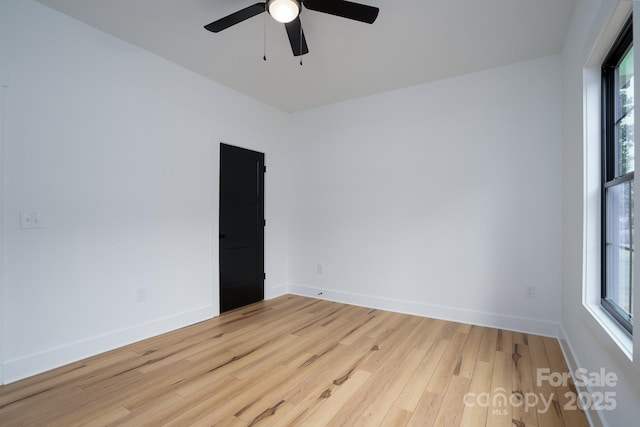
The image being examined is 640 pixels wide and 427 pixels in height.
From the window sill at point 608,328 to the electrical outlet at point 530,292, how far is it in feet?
4.02

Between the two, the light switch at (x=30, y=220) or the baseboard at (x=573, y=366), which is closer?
the baseboard at (x=573, y=366)

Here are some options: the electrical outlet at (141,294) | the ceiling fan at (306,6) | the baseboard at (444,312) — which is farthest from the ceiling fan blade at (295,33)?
the baseboard at (444,312)

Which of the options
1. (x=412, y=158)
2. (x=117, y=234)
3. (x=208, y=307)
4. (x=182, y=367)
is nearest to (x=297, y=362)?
(x=182, y=367)

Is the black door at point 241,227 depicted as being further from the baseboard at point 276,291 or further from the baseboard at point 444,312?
the baseboard at point 444,312

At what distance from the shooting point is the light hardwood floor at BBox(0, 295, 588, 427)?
1865mm

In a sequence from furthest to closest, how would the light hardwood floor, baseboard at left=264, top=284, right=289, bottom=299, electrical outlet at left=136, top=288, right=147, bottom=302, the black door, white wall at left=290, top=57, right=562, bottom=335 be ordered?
baseboard at left=264, top=284, right=289, bottom=299
the black door
white wall at left=290, top=57, right=562, bottom=335
electrical outlet at left=136, top=288, right=147, bottom=302
the light hardwood floor

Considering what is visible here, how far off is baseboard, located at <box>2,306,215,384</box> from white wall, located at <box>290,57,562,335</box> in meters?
1.95

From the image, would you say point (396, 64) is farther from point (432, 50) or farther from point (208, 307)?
point (208, 307)

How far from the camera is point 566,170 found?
275cm

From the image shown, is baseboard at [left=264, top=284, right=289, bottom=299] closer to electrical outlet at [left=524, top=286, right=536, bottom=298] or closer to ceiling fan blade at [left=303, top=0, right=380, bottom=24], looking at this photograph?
electrical outlet at [left=524, top=286, right=536, bottom=298]

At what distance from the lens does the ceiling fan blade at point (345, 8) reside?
1914 millimetres

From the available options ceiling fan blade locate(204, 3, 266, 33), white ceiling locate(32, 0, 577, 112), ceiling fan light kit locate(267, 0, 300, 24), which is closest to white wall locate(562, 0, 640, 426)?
white ceiling locate(32, 0, 577, 112)

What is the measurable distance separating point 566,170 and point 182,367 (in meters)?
3.83

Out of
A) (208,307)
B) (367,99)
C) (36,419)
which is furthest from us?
(367,99)
